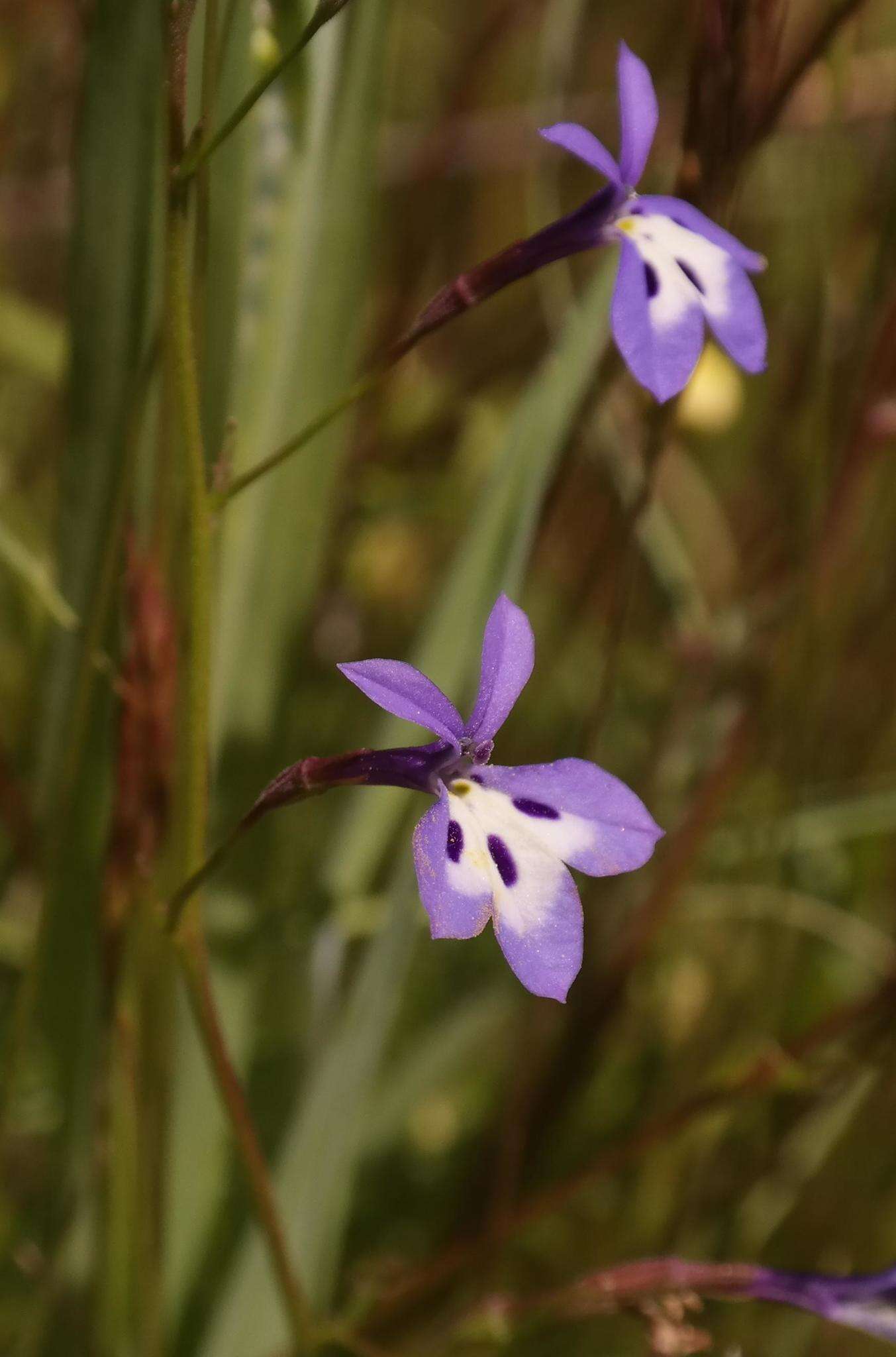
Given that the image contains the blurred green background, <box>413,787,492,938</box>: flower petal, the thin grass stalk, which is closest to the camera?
<box>413,787,492,938</box>: flower petal

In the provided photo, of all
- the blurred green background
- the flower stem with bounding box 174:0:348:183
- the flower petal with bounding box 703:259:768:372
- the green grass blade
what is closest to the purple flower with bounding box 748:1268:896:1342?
the blurred green background

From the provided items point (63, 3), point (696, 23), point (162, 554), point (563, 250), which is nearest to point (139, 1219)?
point (162, 554)

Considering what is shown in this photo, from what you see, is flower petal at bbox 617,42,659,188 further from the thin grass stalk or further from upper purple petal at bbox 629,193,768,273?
the thin grass stalk

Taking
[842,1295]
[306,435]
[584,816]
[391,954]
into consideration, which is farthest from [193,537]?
[842,1295]

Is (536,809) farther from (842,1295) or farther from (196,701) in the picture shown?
(842,1295)

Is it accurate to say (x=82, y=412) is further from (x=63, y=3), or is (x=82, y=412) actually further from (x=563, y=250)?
(x=63, y=3)

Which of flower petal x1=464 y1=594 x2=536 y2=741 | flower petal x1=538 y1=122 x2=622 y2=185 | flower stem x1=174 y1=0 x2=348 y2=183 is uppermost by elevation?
flower stem x1=174 y1=0 x2=348 y2=183
